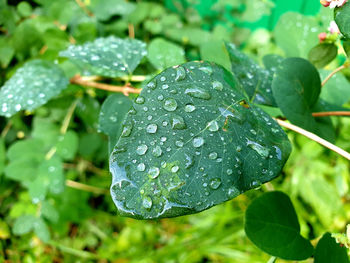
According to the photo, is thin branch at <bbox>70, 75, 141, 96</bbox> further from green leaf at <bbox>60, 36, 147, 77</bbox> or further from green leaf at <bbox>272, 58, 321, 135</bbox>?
green leaf at <bbox>272, 58, 321, 135</bbox>

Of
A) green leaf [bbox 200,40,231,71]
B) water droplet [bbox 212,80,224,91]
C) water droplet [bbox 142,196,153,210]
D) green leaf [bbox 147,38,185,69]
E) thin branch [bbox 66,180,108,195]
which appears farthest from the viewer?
thin branch [bbox 66,180,108,195]

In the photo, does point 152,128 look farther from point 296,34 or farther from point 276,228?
point 296,34

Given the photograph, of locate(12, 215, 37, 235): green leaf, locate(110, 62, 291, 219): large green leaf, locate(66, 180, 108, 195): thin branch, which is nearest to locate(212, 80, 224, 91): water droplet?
locate(110, 62, 291, 219): large green leaf

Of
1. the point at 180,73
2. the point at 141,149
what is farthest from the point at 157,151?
the point at 180,73

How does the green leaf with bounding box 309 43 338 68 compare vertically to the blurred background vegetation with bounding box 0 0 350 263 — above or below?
above

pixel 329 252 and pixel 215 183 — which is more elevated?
pixel 215 183

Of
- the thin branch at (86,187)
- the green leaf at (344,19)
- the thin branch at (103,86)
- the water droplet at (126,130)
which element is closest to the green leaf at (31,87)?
the thin branch at (103,86)
